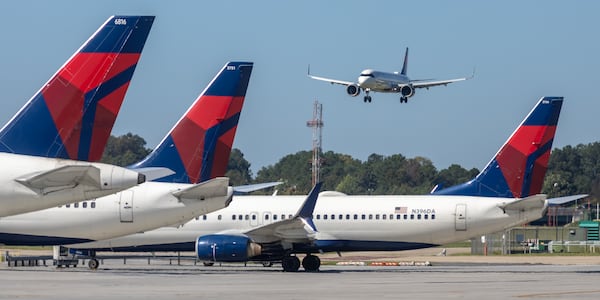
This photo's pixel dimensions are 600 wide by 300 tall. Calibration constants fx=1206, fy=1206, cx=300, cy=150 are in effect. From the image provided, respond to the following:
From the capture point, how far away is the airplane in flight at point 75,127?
79.2 ft

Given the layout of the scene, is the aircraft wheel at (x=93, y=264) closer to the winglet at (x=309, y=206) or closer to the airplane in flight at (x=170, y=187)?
the airplane in flight at (x=170, y=187)

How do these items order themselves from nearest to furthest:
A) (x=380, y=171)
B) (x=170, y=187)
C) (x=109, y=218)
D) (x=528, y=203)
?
(x=170, y=187) → (x=109, y=218) → (x=528, y=203) → (x=380, y=171)

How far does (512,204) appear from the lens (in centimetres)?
4541

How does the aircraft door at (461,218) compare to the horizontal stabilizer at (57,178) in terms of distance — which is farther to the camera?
the aircraft door at (461,218)

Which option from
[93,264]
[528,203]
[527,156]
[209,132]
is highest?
[209,132]

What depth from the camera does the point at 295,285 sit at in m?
34.9

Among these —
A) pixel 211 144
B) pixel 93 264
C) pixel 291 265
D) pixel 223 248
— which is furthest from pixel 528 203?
pixel 93 264

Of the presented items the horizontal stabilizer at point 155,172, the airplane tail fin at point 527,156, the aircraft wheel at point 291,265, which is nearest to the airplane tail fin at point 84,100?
the horizontal stabilizer at point 155,172

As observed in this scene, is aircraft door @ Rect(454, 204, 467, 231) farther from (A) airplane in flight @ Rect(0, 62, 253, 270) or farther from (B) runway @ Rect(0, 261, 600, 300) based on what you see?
→ (A) airplane in flight @ Rect(0, 62, 253, 270)

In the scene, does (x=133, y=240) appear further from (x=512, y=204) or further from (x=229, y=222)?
(x=512, y=204)

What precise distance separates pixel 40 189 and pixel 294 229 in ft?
72.9

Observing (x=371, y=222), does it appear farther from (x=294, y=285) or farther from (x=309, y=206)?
(x=294, y=285)

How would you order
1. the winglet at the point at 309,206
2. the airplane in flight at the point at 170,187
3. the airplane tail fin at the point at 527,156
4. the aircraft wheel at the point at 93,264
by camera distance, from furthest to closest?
the aircraft wheel at the point at 93,264, the airplane tail fin at the point at 527,156, the winglet at the point at 309,206, the airplane in flight at the point at 170,187

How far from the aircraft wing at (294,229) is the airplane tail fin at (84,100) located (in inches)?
743
